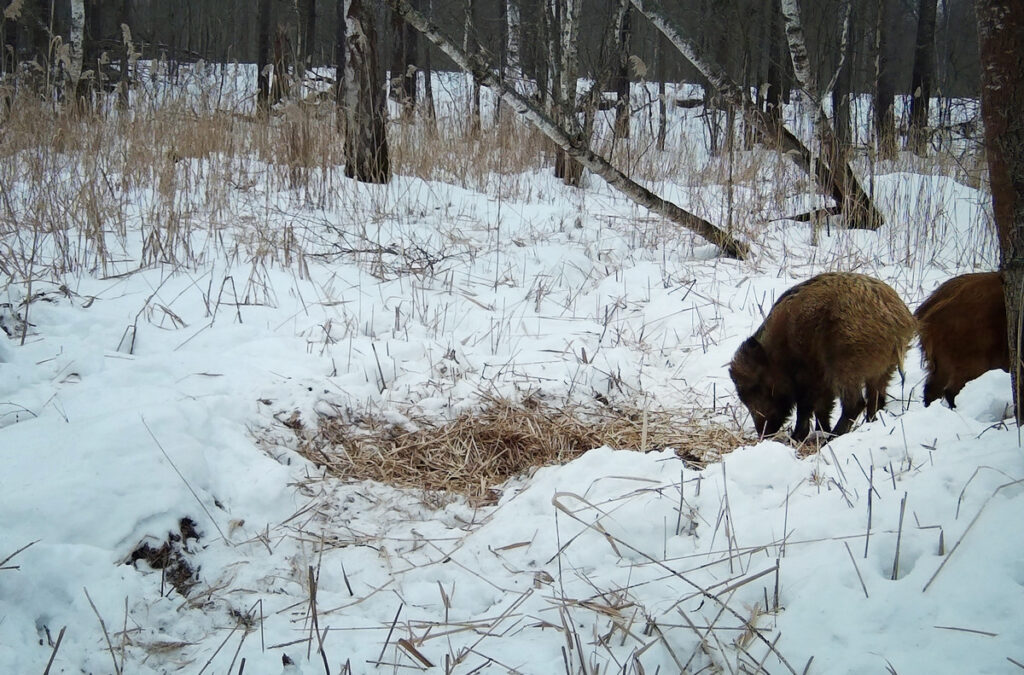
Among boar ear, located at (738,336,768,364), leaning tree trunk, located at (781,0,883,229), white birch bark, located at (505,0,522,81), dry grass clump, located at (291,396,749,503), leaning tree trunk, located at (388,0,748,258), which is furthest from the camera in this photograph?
white birch bark, located at (505,0,522,81)

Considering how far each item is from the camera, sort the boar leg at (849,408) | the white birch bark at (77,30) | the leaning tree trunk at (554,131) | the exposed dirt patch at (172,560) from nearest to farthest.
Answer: the exposed dirt patch at (172,560), the boar leg at (849,408), the leaning tree trunk at (554,131), the white birch bark at (77,30)

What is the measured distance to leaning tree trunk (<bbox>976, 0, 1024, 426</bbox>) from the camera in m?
1.81

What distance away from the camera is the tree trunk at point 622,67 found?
806 cm

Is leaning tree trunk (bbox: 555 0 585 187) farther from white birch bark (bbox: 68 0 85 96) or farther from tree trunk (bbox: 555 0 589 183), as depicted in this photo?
white birch bark (bbox: 68 0 85 96)

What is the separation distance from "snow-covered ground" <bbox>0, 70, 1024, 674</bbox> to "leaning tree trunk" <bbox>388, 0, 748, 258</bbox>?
1484mm

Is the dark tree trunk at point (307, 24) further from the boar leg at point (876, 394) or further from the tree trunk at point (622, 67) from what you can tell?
the boar leg at point (876, 394)

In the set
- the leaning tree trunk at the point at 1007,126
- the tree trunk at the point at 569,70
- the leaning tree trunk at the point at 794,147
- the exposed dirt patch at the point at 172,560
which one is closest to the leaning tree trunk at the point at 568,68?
the tree trunk at the point at 569,70

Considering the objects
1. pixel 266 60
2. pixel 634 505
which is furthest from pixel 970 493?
pixel 266 60

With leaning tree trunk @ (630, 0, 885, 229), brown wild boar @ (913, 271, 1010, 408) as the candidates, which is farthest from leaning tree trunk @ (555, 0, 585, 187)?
brown wild boar @ (913, 271, 1010, 408)


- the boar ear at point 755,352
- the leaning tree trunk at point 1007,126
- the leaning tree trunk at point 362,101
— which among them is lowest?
the boar ear at point 755,352

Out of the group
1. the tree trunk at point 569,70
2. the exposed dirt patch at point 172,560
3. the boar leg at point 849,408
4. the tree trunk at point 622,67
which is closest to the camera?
the exposed dirt patch at point 172,560

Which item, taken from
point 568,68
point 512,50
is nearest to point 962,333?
point 568,68

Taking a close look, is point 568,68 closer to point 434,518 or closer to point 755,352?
point 755,352

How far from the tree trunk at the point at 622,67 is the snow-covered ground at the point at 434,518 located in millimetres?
4534
